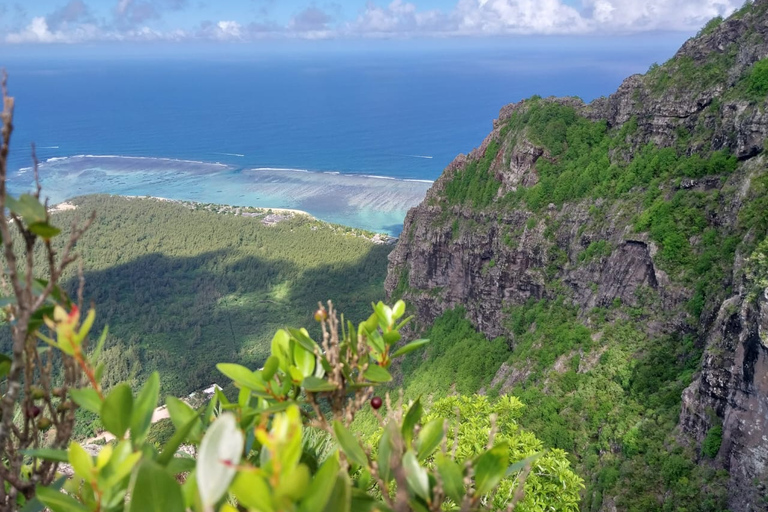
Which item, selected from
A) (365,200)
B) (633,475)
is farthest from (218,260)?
(633,475)

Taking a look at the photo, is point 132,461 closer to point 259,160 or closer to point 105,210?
point 105,210

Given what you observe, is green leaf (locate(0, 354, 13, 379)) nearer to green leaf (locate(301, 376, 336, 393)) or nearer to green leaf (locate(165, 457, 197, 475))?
green leaf (locate(165, 457, 197, 475))

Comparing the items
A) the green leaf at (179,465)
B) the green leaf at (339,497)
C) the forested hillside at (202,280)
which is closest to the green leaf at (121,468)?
the green leaf at (179,465)

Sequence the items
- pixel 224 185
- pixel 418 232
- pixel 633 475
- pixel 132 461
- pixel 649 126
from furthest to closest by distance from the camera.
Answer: pixel 224 185 → pixel 418 232 → pixel 649 126 → pixel 633 475 → pixel 132 461

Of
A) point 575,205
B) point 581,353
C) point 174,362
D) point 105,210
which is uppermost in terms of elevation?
point 575,205

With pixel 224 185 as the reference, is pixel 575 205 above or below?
above

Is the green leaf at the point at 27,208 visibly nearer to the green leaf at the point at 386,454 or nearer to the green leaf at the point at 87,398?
the green leaf at the point at 87,398

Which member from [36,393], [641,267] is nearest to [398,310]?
[36,393]
